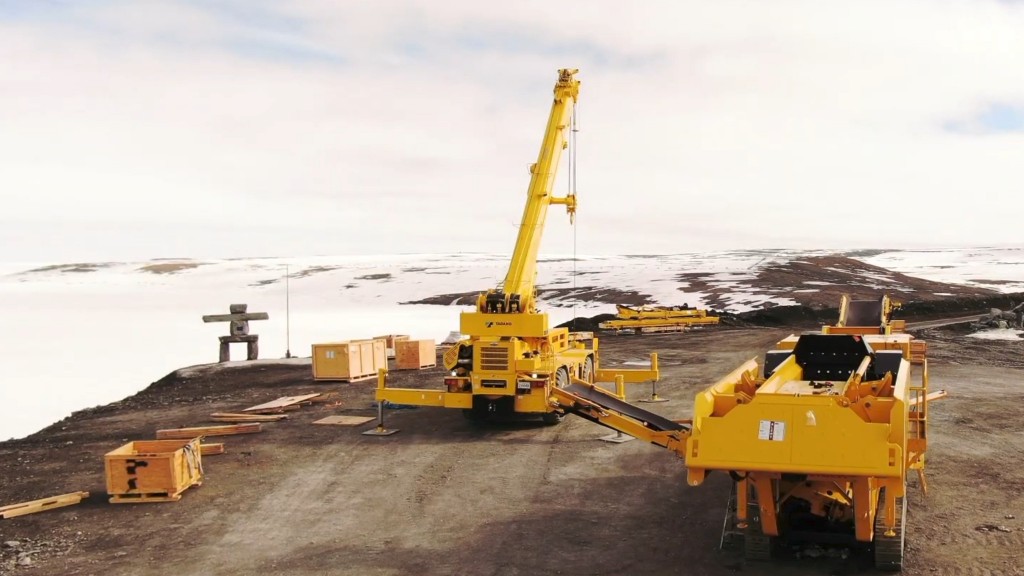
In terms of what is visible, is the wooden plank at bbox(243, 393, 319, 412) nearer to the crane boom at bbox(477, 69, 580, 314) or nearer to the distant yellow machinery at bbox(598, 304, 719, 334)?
the crane boom at bbox(477, 69, 580, 314)

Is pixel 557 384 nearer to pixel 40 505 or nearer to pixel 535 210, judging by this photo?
pixel 535 210

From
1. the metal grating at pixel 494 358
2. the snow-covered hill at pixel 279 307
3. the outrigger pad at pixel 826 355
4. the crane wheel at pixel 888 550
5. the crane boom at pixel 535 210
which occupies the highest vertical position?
the crane boom at pixel 535 210

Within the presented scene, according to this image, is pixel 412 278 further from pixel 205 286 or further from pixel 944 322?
pixel 944 322

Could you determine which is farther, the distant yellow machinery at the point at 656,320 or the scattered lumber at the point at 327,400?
the distant yellow machinery at the point at 656,320

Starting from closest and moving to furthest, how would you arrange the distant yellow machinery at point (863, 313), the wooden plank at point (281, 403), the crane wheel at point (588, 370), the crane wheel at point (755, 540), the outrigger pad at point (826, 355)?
1. the crane wheel at point (755, 540)
2. the outrigger pad at point (826, 355)
3. the crane wheel at point (588, 370)
4. the wooden plank at point (281, 403)
5. the distant yellow machinery at point (863, 313)

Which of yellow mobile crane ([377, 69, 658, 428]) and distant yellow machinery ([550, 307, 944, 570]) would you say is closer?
distant yellow machinery ([550, 307, 944, 570])

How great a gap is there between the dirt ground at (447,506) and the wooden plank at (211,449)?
351mm

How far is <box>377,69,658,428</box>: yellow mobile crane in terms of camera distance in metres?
15.8

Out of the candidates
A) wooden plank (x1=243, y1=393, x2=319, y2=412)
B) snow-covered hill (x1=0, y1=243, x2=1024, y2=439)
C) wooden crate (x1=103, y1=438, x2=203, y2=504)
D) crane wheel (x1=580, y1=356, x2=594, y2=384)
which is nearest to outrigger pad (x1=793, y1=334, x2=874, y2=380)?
crane wheel (x1=580, y1=356, x2=594, y2=384)

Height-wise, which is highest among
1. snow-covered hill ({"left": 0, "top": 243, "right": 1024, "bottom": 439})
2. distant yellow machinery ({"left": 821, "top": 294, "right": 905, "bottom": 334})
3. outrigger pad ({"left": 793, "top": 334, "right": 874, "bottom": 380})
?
outrigger pad ({"left": 793, "top": 334, "right": 874, "bottom": 380})

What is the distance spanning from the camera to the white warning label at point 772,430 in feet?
24.1

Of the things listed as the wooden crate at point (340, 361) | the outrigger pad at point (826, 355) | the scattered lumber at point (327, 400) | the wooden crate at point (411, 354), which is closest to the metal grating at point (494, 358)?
the scattered lumber at point (327, 400)

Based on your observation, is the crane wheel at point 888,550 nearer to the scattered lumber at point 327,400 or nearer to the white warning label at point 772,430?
the white warning label at point 772,430

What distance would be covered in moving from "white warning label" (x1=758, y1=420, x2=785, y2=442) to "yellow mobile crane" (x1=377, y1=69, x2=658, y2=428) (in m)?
7.91
